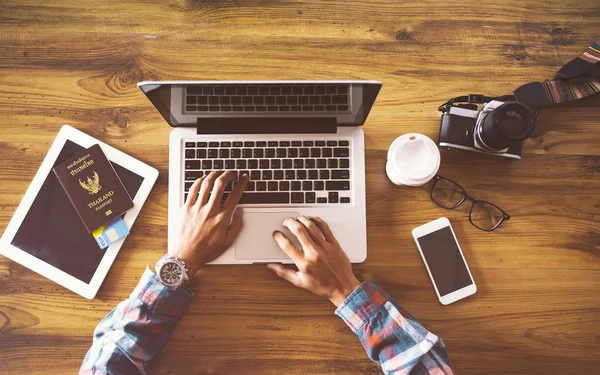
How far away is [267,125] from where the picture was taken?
36.0 inches

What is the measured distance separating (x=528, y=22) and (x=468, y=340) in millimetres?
784

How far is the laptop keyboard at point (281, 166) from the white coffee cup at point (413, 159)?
11 centimetres

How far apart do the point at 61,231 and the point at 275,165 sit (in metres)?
0.52

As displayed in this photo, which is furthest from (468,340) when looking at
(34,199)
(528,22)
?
(34,199)

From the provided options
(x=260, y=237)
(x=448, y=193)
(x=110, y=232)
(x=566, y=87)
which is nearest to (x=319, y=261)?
(x=260, y=237)

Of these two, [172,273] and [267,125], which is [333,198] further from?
[172,273]

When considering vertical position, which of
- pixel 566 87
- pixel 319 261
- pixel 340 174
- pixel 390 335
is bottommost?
pixel 390 335

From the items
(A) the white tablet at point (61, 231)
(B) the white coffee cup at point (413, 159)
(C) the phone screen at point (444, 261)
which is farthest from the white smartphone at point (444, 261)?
(A) the white tablet at point (61, 231)

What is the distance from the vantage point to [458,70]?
0.99m

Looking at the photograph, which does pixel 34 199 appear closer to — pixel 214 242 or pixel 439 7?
pixel 214 242

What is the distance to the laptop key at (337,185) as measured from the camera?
908 mm

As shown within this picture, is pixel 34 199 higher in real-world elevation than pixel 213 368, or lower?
higher

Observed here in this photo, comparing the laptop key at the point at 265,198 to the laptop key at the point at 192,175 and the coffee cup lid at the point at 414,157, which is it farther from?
the coffee cup lid at the point at 414,157

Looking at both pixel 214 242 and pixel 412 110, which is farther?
pixel 412 110
